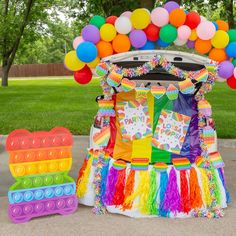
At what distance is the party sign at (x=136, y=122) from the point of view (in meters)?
5.07

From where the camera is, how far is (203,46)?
205 inches

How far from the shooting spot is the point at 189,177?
5.01 m

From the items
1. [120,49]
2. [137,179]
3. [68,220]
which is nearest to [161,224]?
[137,179]

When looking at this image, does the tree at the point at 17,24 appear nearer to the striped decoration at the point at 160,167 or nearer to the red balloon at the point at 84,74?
the red balloon at the point at 84,74

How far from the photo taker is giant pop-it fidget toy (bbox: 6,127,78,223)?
4812 mm

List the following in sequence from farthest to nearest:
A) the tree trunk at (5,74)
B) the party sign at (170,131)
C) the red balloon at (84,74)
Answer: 1. the tree trunk at (5,74)
2. the red balloon at (84,74)
3. the party sign at (170,131)

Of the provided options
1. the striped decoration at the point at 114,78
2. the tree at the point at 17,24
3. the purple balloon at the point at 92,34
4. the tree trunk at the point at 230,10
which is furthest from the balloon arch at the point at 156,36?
the tree at the point at 17,24

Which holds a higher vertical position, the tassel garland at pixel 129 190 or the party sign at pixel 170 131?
the party sign at pixel 170 131

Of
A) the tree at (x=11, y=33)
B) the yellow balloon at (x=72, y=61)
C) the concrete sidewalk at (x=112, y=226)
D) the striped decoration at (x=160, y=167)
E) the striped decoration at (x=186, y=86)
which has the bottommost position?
the concrete sidewalk at (x=112, y=226)

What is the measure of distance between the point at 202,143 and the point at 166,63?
960 mm

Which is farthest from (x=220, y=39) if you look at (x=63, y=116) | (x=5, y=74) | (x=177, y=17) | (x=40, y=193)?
(x=5, y=74)

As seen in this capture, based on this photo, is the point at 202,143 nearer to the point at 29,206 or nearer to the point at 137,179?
the point at 137,179

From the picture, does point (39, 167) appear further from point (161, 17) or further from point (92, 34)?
point (161, 17)

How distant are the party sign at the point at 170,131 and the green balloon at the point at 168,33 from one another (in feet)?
2.58
